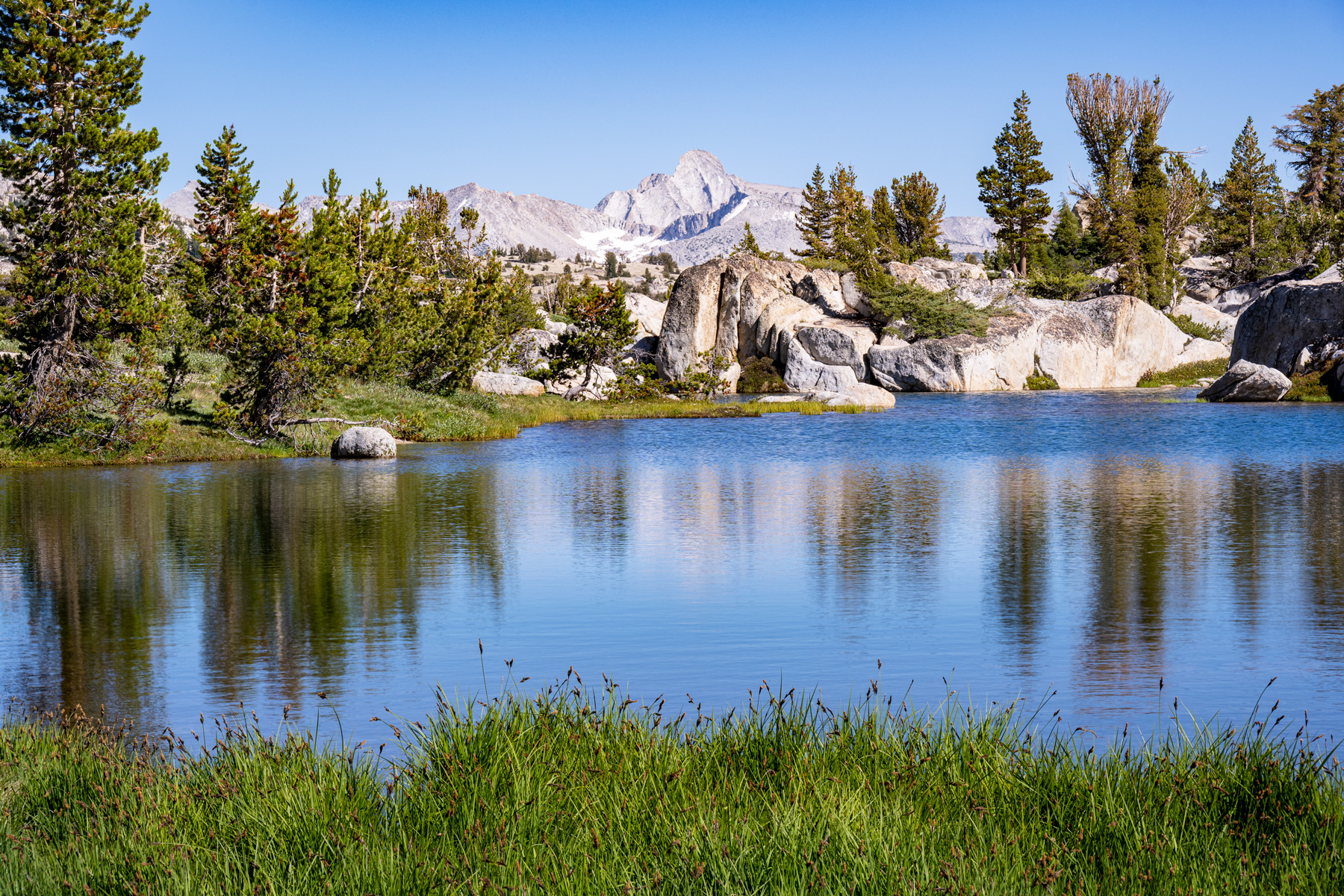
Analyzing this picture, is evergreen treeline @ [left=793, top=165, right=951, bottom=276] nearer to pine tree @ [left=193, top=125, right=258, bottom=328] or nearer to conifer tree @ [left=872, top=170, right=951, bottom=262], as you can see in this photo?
conifer tree @ [left=872, top=170, right=951, bottom=262]

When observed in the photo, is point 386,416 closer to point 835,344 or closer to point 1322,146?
point 835,344

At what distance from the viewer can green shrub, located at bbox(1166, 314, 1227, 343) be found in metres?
63.7

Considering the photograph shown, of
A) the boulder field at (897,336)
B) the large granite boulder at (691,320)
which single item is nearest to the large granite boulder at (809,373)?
the boulder field at (897,336)

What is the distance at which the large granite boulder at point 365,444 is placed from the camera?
25.8 m

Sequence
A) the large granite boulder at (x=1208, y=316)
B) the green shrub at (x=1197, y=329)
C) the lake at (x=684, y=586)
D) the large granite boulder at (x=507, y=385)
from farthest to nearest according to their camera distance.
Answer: the large granite boulder at (x=1208, y=316)
the green shrub at (x=1197, y=329)
the large granite boulder at (x=507, y=385)
the lake at (x=684, y=586)

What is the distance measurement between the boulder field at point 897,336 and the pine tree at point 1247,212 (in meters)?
18.9

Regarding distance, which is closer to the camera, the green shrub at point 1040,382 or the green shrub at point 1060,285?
the green shrub at point 1040,382

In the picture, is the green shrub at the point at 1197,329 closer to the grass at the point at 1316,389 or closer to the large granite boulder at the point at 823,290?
the large granite boulder at the point at 823,290

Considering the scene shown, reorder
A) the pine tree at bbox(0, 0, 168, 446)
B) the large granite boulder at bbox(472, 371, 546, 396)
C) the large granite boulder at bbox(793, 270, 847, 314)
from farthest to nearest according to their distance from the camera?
the large granite boulder at bbox(793, 270, 847, 314) → the large granite boulder at bbox(472, 371, 546, 396) → the pine tree at bbox(0, 0, 168, 446)

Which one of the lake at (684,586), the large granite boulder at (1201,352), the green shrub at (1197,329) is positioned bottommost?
the lake at (684,586)

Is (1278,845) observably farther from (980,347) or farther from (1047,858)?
(980,347)

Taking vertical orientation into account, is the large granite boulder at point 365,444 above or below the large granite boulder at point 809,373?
below

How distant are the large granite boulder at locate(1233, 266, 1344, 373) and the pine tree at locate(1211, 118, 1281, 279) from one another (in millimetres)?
31318

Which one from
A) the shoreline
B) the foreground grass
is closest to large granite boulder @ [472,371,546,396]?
the shoreline
